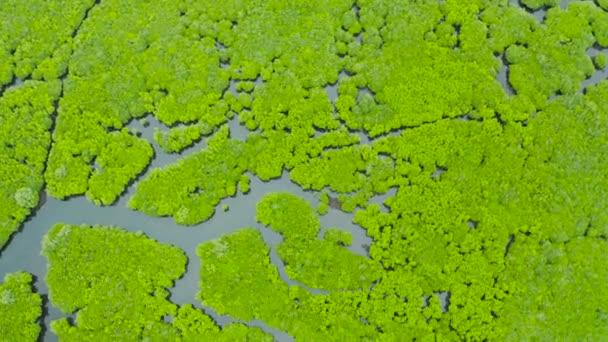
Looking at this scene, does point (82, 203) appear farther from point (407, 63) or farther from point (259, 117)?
point (407, 63)

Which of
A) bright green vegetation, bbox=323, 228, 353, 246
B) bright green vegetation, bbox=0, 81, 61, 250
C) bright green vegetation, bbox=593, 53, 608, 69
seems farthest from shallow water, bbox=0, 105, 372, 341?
bright green vegetation, bbox=593, 53, 608, 69

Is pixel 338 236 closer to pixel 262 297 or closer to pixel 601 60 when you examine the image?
pixel 262 297

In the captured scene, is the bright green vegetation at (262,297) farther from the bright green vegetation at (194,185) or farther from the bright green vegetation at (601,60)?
the bright green vegetation at (601,60)

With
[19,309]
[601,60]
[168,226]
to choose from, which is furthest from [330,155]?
Result: [19,309]

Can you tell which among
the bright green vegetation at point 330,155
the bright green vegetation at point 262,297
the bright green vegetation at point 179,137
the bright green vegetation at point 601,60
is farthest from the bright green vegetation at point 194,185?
the bright green vegetation at point 601,60

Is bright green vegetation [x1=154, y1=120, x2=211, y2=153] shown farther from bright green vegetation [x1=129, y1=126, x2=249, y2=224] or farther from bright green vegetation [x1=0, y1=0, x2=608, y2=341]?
bright green vegetation [x1=129, y1=126, x2=249, y2=224]

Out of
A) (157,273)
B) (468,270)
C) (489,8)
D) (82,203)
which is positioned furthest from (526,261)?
(82,203)

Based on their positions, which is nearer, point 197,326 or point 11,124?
point 197,326
